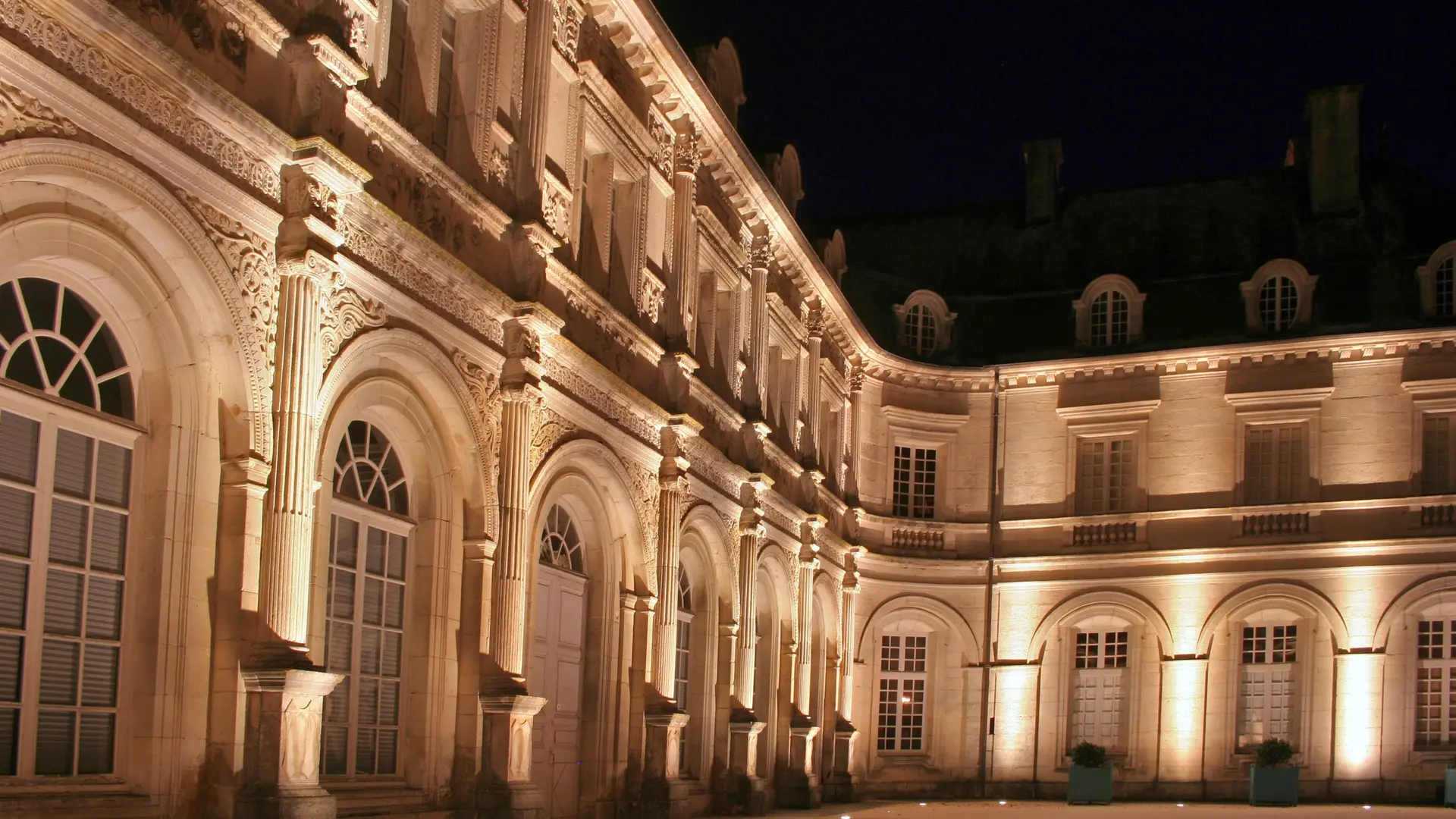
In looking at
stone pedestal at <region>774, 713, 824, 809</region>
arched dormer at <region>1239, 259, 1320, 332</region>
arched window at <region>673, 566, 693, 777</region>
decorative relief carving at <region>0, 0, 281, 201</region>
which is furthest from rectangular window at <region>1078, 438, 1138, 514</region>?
decorative relief carving at <region>0, 0, 281, 201</region>

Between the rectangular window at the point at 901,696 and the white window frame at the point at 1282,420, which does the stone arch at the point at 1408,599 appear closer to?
the white window frame at the point at 1282,420

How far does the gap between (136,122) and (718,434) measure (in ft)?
37.0

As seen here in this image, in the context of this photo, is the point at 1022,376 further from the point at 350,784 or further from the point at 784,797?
the point at 350,784

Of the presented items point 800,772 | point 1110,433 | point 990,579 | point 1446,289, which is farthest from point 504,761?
point 1446,289

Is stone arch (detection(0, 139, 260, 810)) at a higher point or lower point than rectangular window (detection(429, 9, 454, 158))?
lower

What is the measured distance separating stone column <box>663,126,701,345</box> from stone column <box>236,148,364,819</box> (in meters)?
7.43

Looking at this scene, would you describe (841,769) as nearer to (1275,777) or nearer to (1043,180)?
(1275,777)

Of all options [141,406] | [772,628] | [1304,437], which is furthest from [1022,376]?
[141,406]

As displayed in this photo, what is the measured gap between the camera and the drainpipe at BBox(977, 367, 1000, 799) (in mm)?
26984

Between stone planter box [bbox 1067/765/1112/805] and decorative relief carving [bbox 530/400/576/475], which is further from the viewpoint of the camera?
stone planter box [bbox 1067/765/1112/805]

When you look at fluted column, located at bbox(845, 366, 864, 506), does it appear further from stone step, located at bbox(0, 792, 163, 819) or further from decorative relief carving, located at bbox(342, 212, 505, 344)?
stone step, located at bbox(0, 792, 163, 819)

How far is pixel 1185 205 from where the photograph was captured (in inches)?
1191

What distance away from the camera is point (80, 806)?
8.51 meters

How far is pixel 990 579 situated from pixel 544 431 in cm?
1498
